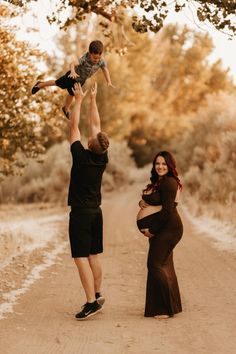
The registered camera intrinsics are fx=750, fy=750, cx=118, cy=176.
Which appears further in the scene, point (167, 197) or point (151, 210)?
point (151, 210)

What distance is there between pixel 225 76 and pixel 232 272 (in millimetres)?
58155

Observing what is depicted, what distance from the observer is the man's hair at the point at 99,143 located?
8258 mm

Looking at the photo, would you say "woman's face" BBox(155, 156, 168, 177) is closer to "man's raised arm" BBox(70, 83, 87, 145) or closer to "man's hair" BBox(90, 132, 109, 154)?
"man's hair" BBox(90, 132, 109, 154)

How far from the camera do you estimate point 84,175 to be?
328 inches

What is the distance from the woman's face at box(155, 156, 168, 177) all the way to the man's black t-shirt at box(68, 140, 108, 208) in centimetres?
60

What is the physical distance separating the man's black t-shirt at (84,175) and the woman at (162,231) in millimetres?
621

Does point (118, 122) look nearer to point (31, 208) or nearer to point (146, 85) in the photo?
point (146, 85)

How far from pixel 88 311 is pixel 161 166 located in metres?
1.82

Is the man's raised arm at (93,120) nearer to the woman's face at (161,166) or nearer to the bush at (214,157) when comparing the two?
the woman's face at (161,166)

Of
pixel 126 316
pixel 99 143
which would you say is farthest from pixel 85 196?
pixel 126 316

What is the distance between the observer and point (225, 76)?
224ft

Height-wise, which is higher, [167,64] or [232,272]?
[232,272]

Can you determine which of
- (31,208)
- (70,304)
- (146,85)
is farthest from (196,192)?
(146,85)

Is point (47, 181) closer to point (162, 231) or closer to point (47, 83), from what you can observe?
point (47, 83)
